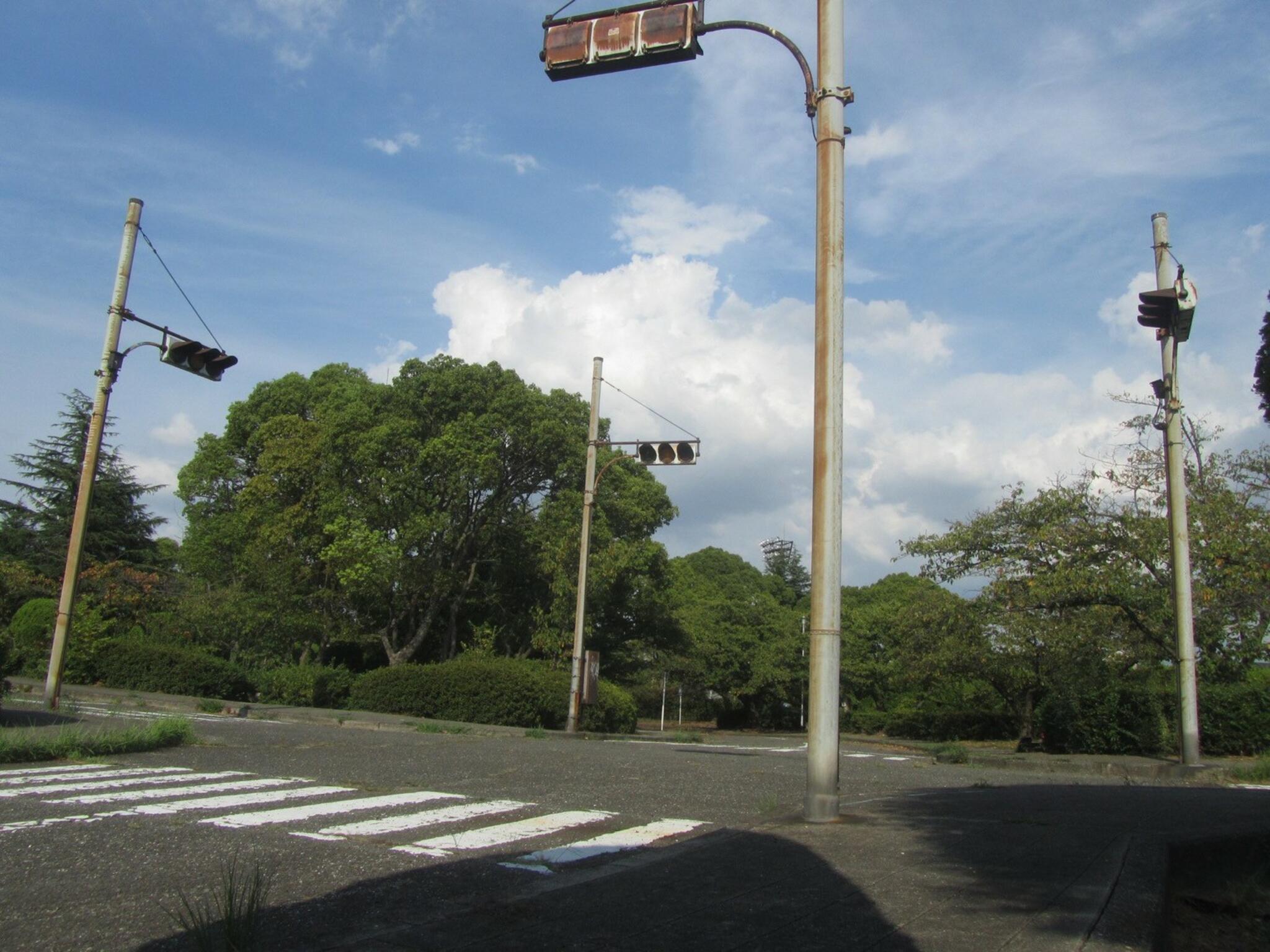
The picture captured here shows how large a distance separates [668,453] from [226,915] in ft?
52.4

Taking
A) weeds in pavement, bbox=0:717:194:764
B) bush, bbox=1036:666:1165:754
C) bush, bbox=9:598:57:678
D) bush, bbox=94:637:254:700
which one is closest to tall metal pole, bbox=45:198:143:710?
weeds in pavement, bbox=0:717:194:764

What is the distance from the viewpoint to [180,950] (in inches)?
150

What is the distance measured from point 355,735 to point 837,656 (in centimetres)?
1087

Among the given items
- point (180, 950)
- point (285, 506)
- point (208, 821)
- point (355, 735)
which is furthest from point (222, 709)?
point (180, 950)

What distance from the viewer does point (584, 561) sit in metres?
22.3

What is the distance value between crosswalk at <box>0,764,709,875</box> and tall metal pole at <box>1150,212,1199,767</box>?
10530mm

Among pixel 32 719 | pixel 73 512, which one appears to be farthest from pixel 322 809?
pixel 73 512

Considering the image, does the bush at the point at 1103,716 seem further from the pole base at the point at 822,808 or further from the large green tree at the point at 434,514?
the pole base at the point at 822,808

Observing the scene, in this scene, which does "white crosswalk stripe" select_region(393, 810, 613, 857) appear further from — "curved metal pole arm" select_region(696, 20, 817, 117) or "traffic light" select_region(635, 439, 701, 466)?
"traffic light" select_region(635, 439, 701, 466)

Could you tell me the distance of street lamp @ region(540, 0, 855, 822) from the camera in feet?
23.6

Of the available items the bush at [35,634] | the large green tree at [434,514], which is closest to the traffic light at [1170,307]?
the large green tree at [434,514]

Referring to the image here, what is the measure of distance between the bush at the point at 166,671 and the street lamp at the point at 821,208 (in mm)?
22636

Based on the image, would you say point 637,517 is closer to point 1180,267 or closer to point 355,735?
point 355,735

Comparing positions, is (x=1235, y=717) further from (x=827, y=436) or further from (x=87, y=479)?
(x=87, y=479)
